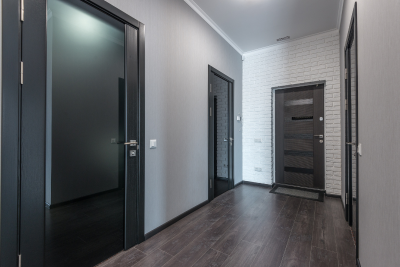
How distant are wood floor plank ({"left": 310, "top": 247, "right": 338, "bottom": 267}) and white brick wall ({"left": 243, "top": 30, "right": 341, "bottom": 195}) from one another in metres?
2.04

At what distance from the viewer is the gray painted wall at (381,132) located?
813 mm

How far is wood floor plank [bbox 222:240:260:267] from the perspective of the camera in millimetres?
1683

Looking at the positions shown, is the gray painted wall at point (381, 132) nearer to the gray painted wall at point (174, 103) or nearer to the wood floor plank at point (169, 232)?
the wood floor plank at point (169, 232)

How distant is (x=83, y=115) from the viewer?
2.29 metres

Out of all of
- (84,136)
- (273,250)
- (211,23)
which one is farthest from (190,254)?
(211,23)

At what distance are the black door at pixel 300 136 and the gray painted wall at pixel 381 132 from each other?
8.26 ft

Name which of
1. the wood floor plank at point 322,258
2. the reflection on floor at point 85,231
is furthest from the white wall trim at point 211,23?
the wood floor plank at point 322,258

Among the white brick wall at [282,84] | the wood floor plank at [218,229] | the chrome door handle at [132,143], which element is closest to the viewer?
the chrome door handle at [132,143]

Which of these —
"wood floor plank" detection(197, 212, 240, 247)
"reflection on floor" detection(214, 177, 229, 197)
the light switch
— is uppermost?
the light switch

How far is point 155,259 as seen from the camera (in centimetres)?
173

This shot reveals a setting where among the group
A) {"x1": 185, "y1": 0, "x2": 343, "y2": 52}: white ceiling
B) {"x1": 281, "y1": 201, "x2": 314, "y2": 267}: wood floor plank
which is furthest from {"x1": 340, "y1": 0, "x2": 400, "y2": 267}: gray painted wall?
{"x1": 185, "y1": 0, "x2": 343, "y2": 52}: white ceiling

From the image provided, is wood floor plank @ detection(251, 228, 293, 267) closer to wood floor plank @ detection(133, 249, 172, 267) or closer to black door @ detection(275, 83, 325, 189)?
wood floor plank @ detection(133, 249, 172, 267)

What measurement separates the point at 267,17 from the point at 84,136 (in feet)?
10.6

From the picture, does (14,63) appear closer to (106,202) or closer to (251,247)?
(106,202)
